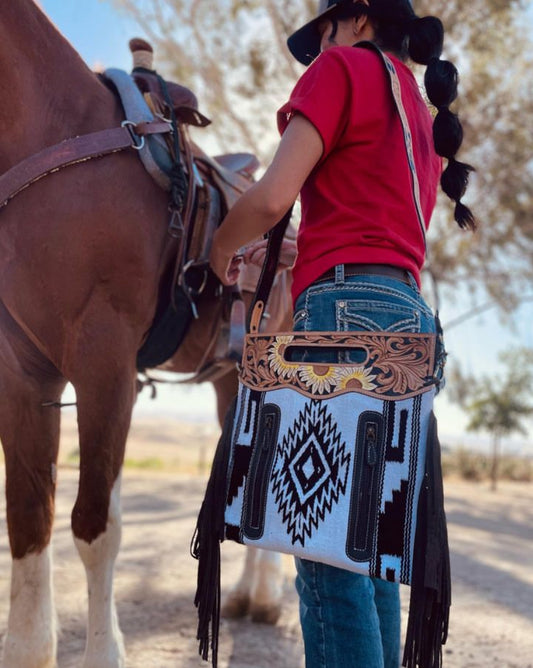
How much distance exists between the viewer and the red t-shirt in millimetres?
1510

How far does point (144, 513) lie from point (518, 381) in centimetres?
2033

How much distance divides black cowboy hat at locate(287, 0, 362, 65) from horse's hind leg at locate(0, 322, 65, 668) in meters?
1.32

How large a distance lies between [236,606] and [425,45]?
271 cm

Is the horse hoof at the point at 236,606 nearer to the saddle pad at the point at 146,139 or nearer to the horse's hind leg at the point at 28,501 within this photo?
the horse's hind leg at the point at 28,501

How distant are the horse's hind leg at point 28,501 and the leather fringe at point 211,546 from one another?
→ 1.05 metres

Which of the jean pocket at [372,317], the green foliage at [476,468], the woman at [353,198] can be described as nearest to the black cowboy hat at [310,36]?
the woman at [353,198]

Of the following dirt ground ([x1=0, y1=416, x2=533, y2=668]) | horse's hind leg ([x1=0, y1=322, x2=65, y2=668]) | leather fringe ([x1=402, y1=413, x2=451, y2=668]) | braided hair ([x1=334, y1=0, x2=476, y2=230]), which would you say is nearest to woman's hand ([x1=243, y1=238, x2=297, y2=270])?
braided hair ([x1=334, y1=0, x2=476, y2=230])

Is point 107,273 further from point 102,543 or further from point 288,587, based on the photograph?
point 288,587

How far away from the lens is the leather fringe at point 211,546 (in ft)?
4.95

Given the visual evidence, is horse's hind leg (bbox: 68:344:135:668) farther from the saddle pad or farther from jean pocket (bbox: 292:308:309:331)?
jean pocket (bbox: 292:308:309:331)

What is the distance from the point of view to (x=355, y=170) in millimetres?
1588

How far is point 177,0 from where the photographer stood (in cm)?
1402

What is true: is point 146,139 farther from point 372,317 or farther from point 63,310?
point 372,317

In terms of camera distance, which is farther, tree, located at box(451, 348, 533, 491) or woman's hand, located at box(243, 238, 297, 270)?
tree, located at box(451, 348, 533, 491)
